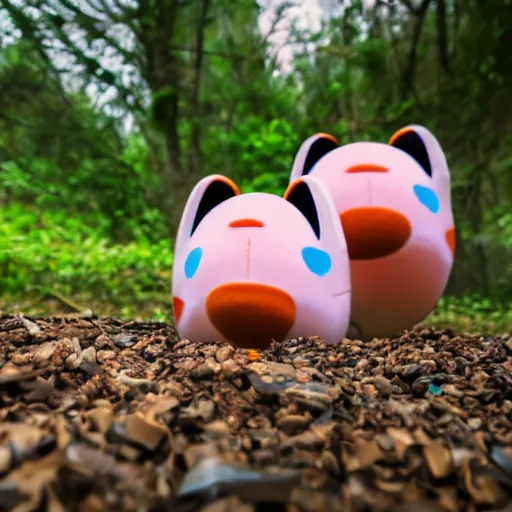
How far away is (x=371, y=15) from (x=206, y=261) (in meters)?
5.11

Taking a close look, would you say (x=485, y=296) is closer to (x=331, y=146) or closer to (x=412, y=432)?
(x=331, y=146)

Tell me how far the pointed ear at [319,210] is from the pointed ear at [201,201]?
42cm

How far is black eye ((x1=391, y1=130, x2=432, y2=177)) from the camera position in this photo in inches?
133

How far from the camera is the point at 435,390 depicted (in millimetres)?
1690

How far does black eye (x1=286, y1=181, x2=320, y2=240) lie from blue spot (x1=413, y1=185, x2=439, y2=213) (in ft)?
2.69

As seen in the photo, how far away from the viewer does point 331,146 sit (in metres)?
3.76

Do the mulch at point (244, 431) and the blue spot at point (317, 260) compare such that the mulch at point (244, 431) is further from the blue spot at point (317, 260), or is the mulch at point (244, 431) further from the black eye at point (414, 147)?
the black eye at point (414, 147)

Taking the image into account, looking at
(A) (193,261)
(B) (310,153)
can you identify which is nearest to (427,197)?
(B) (310,153)

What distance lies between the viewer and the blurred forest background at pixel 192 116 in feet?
16.0

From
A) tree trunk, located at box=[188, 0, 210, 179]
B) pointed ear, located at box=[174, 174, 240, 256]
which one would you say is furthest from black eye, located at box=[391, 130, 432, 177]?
tree trunk, located at box=[188, 0, 210, 179]

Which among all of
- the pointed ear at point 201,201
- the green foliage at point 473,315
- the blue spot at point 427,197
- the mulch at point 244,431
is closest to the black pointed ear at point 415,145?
the blue spot at point 427,197

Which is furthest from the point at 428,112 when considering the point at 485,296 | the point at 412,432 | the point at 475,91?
the point at 412,432

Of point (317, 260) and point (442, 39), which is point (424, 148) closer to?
point (317, 260)

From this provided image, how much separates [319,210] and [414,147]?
4.43ft
